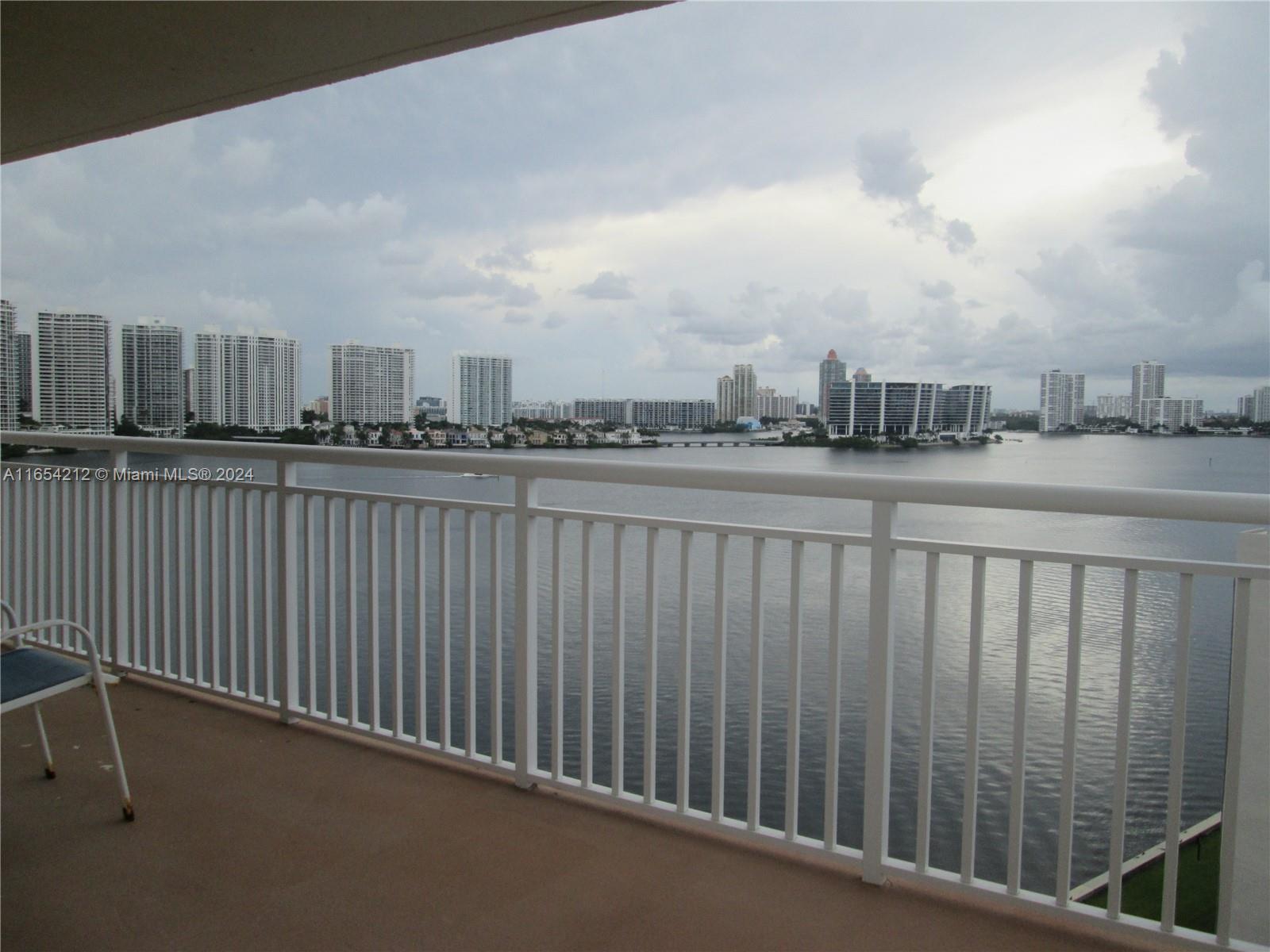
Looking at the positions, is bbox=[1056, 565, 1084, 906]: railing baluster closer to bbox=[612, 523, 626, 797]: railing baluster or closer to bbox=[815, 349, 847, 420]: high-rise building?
bbox=[612, 523, 626, 797]: railing baluster

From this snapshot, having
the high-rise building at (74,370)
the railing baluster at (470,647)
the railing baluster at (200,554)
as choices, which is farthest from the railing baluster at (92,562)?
the railing baluster at (470,647)

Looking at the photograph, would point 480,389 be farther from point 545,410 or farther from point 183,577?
point 183,577

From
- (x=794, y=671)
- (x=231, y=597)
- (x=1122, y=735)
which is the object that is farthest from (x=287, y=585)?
(x=1122, y=735)

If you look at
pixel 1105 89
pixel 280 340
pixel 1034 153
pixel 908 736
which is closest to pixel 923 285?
pixel 1034 153

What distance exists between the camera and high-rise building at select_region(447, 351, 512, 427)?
4.91m

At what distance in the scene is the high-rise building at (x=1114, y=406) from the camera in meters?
4.65

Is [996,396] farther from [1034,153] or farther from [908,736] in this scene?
[908,736]

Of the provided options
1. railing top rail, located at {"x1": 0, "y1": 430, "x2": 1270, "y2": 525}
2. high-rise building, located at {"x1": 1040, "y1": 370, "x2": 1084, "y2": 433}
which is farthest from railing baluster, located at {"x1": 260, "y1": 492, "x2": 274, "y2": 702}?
high-rise building, located at {"x1": 1040, "y1": 370, "x2": 1084, "y2": 433}

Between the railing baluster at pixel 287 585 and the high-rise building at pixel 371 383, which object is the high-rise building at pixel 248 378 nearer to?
Result: the high-rise building at pixel 371 383

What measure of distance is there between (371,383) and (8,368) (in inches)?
112

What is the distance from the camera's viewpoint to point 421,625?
2652 mm

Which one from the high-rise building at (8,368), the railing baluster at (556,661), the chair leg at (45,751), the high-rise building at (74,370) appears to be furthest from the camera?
the high-rise building at (8,368)

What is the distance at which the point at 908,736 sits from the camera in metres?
3.71

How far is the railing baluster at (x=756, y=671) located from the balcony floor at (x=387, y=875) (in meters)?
0.20
